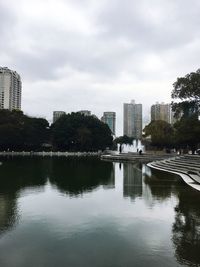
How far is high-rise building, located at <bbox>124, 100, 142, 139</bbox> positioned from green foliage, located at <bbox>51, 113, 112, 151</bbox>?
87563mm

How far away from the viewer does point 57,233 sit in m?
8.83

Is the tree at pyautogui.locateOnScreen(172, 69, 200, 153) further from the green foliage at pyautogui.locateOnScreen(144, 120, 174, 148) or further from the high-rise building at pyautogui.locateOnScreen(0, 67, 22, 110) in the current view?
the high-rise building at pyautogui.locateOnScreen(0, 67, 22, 110)

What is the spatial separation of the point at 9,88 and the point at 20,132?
3728 centimetres

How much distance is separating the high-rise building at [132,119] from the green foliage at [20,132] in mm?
94180

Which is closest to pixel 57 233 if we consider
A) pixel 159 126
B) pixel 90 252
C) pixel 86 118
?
pixel 90 252

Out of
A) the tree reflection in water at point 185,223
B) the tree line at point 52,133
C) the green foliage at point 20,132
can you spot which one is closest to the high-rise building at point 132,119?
the tree line at point 52,133

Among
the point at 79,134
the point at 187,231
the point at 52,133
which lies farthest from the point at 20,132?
the point at 187,231

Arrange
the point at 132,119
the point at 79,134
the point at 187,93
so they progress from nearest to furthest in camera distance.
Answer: the point at 187,93 < the point at 79,134 < the point at 132,119

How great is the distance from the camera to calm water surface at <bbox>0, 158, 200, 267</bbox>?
23.1ft

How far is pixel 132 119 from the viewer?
183 m

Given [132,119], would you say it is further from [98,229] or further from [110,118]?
[98,229]

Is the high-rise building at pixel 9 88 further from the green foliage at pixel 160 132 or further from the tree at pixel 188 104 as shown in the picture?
the tree at pixel 188 104

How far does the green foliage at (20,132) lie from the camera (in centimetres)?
7919

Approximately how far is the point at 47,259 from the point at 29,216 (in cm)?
410
